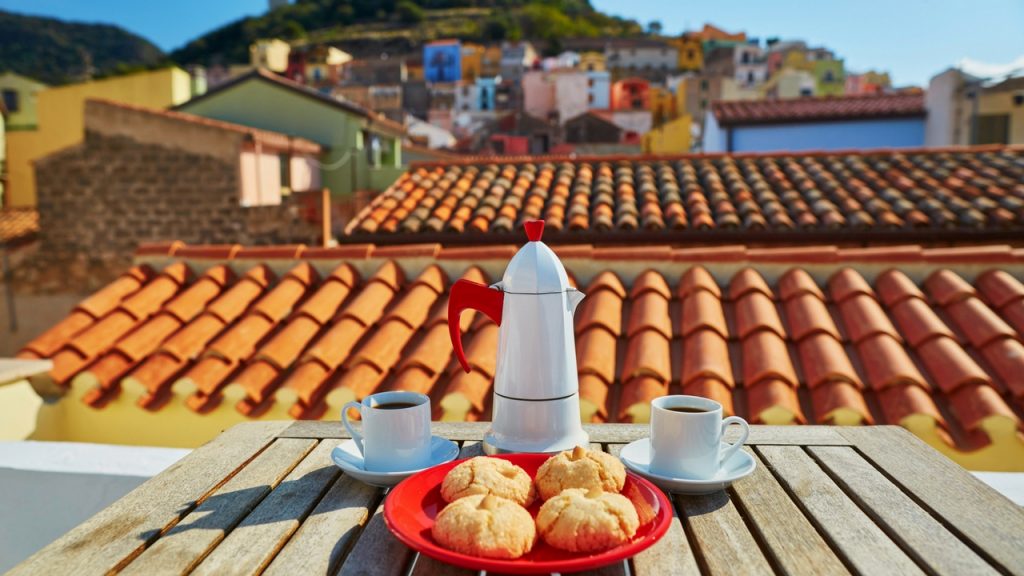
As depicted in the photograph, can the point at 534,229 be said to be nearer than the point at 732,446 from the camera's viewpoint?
No

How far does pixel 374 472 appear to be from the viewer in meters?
1.46

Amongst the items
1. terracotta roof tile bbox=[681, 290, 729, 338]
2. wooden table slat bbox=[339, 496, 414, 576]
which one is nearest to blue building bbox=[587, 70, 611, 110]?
terracotta roof tile bbox=[681, 290, 729, 338]

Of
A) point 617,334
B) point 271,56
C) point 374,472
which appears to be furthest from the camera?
point 271,56

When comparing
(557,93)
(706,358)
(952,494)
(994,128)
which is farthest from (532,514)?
→ (557,93)

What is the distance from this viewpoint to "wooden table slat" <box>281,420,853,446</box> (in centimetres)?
177

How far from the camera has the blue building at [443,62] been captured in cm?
5493

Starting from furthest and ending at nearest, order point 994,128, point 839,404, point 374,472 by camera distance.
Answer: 1. point 994,128
2. point 839,404
3. point 374,472

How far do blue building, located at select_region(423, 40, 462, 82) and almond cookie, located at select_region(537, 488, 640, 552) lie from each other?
5598cm

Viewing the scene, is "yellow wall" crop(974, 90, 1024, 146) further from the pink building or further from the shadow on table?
the pink building

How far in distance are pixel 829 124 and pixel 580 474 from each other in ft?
50.6

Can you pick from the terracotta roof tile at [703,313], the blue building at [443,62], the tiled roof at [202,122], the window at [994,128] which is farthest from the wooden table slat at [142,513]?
A: the blue building at [443,62]

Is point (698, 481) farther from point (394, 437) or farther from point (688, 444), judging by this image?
point (394, 437)

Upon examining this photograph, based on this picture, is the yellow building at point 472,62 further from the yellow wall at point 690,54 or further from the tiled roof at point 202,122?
the tiled roof at point 202,122

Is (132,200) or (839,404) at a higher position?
(132,200)
